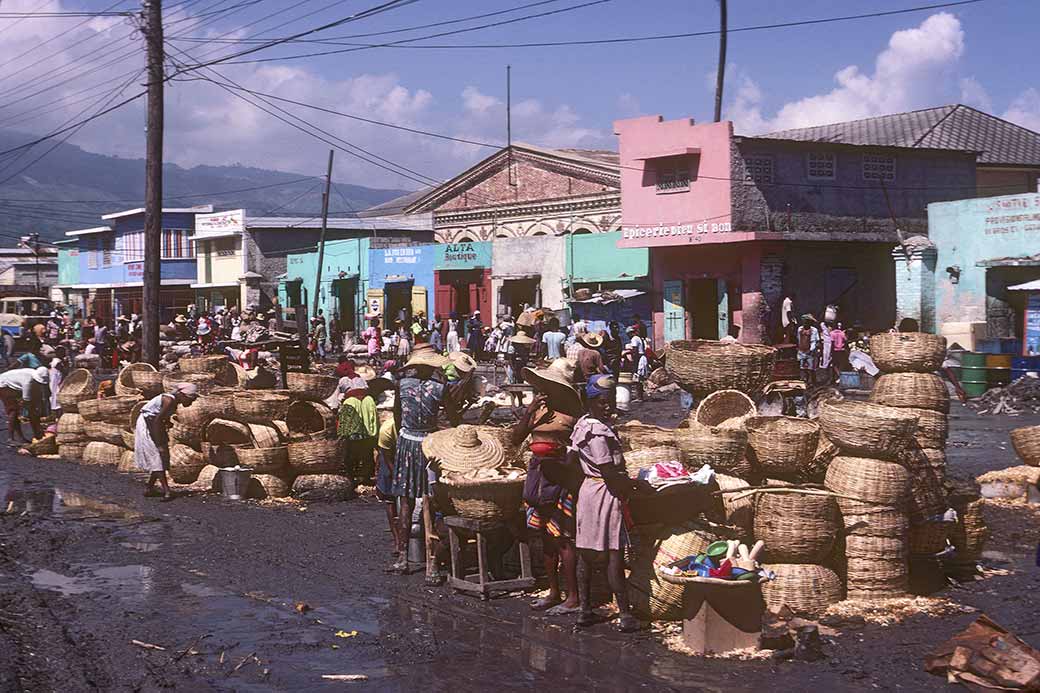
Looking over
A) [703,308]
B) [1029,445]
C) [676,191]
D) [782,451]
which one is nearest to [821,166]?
[676,191]

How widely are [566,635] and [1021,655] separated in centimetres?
279

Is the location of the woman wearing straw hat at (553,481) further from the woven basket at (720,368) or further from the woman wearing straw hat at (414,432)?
the woven basket at (720,368)

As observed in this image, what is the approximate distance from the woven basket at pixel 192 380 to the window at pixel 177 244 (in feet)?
141

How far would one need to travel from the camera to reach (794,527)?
25.6 feet

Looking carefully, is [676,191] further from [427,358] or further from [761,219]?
[427,358]

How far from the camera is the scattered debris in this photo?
6098 millimetres

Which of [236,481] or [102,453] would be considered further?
[102,453]

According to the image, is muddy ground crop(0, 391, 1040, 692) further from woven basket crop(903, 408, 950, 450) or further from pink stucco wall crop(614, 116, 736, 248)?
pink stucco wall crop(614, 116, 736, 248)

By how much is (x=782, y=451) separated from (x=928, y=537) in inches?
50.8

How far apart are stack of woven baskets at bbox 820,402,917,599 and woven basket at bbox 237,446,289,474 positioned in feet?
23.0

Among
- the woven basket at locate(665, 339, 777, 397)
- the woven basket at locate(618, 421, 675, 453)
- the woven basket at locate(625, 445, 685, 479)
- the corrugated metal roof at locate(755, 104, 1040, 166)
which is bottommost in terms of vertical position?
the woven basket at locate(625, 445, 685, 479)

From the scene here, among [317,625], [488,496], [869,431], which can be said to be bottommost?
[317,625]

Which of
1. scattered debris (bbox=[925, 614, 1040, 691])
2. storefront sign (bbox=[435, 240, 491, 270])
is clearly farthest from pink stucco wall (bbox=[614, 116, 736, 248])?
scattered debris (bbox=[925, 614, 1040, 691])

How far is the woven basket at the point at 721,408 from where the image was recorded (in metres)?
10.7
